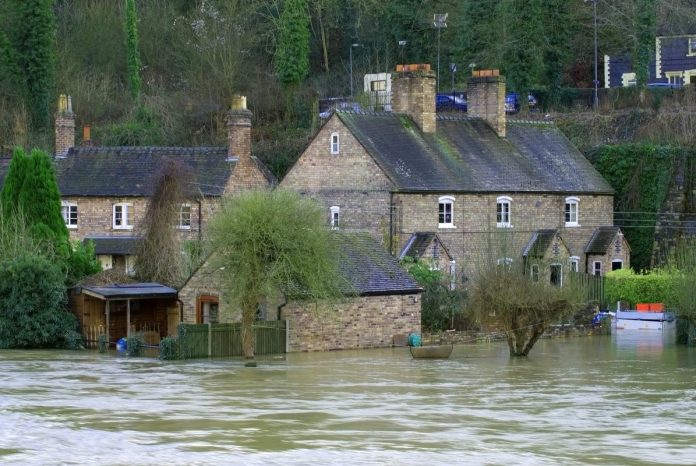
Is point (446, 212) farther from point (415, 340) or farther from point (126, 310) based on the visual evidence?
point (126, 310)

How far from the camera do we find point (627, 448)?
98.3 ft

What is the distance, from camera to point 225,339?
45906mm

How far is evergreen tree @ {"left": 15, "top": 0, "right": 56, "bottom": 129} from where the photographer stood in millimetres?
74000

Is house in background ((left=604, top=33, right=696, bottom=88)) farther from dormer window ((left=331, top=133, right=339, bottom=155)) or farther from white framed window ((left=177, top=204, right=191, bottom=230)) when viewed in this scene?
white framed window ((left=177, top=204, right=191, bottom=230))

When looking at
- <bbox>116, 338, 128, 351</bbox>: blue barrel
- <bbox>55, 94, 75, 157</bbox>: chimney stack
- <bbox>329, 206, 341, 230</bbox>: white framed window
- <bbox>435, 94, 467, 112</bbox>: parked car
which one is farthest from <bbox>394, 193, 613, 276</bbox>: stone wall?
<bbox>55, 94, 75, 157</bbox>: chimney stack

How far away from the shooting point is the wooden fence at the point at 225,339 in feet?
147

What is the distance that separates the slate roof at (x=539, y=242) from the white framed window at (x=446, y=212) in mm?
3246

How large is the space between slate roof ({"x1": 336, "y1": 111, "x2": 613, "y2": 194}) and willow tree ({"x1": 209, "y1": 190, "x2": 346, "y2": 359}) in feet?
41.8

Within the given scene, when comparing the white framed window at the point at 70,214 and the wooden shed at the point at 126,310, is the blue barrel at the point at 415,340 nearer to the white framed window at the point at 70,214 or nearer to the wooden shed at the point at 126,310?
the wooden shed at the point at 126,310

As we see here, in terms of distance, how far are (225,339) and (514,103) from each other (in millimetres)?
32947

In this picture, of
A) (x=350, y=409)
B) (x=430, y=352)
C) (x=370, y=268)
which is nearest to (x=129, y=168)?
(x=370, y=268)

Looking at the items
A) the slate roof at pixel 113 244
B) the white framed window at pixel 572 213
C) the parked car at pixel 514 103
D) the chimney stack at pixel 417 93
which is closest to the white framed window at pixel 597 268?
the white framed window at pixel 572 213

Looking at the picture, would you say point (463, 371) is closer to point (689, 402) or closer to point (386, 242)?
point (689, 402)

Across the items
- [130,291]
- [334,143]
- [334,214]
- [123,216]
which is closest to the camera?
[130,291]
